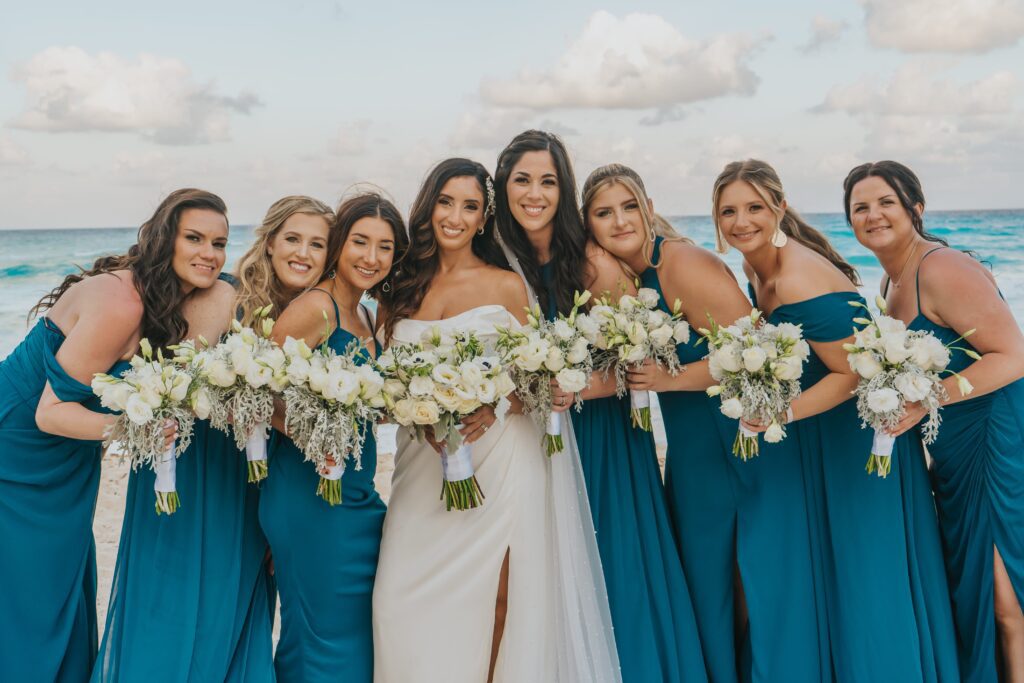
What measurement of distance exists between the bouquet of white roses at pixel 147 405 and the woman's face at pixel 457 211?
1.80 m

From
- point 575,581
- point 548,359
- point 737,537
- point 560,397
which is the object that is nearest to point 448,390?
point 548,359

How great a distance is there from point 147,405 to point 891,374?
3502 mm

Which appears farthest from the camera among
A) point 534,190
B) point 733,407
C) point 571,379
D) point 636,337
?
point 534,190

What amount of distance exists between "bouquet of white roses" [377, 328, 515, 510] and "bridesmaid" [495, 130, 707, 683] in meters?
0.49

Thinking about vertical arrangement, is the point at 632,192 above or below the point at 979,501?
above

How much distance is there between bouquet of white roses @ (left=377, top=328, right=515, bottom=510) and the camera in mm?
4055

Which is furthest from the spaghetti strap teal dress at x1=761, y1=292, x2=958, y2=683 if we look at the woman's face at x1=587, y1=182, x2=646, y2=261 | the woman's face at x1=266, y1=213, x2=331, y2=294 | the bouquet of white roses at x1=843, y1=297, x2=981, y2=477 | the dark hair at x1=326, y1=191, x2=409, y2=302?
the woman's face at x1=266, y1=213, x2=331, y2=294

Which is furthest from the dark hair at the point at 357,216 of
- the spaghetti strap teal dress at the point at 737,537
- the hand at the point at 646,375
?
the hand at the point at 646,375

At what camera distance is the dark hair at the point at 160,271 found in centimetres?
443

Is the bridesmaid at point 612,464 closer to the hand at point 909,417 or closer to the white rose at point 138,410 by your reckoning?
the hand at point 909,417

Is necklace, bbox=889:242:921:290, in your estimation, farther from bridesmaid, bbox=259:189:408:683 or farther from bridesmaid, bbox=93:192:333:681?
bridesmaid, bbox=93:192:333:681

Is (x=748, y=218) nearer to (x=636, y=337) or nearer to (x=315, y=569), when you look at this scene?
(x=636, y=337)

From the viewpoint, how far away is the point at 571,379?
424 cm

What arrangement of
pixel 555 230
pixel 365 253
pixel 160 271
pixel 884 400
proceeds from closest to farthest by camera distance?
pixel 884 400
pixel 160 271
pixel 365 253
pixel 555 230
